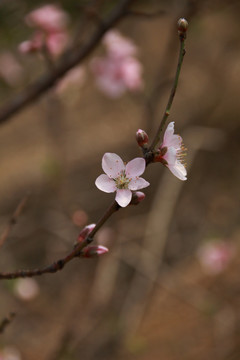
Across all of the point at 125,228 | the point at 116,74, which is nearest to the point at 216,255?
the point at 125,228

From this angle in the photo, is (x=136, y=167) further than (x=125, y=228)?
No

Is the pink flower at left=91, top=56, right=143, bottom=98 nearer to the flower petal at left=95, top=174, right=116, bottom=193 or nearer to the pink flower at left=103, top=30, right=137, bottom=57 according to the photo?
the pink flower at left=103, top=30, right=137, bottom=57

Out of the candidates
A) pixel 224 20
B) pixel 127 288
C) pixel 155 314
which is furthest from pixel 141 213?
pixel 224 20

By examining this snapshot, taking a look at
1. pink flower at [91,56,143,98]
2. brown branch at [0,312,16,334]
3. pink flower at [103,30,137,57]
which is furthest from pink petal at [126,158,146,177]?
pink flower at [91,56,143,98]

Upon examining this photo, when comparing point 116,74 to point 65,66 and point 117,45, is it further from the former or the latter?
point 65,66

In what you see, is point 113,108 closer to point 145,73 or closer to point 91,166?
point 145,73

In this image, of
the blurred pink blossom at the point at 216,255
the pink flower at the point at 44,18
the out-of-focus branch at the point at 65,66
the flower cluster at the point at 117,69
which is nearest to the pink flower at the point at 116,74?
the flower cluster at the point at 117,69
